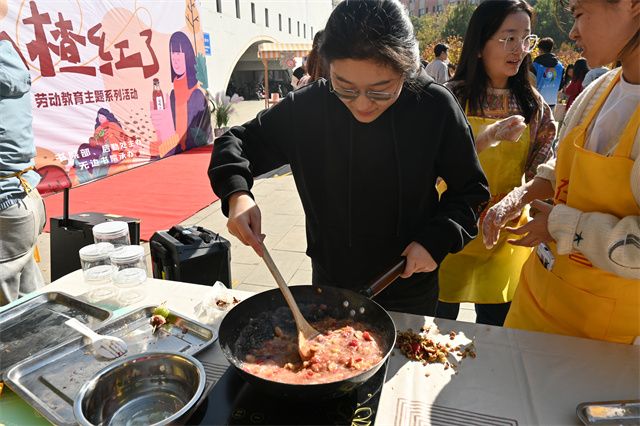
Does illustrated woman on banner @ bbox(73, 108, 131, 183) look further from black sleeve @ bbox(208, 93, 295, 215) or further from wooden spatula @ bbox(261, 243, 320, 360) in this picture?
wooden spatula @ bbox(261, 243, 320, 360)

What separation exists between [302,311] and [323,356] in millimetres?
250

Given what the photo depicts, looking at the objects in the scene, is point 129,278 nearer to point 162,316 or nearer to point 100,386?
point 162,316

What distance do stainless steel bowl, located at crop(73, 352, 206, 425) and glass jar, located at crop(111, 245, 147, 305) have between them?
1.90 ft

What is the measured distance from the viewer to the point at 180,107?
8.17 metres

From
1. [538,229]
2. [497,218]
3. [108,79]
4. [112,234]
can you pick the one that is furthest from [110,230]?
[108,79]

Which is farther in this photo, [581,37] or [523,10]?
[523,10]

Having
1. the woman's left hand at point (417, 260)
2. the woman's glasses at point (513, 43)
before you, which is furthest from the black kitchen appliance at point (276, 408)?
the woman's glasses at point (513, 43)

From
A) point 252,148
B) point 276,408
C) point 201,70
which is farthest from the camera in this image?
point 201,70

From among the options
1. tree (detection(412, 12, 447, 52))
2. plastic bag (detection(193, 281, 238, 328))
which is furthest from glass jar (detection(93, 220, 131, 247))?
tree (detection(412, 12, 447, 52))

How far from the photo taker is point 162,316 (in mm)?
1484

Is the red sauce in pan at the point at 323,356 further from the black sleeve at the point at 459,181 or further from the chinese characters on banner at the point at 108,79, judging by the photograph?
the chinese characters on banner at the point at 108,79

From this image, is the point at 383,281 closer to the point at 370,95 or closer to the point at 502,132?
the point at 370,95

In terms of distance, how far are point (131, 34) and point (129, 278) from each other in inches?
253

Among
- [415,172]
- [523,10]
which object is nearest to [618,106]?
[415,172]
